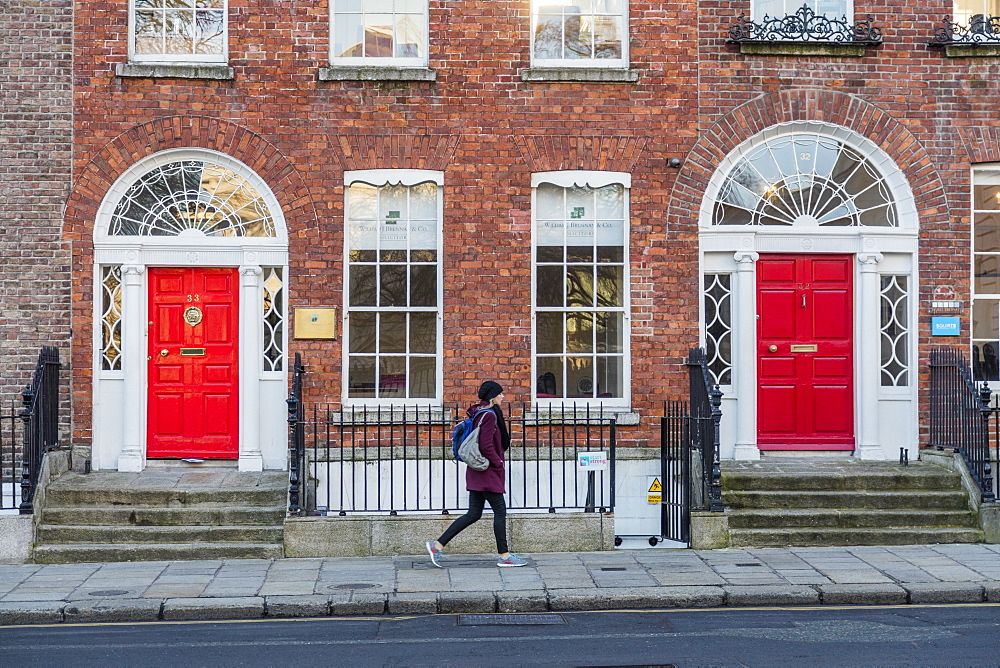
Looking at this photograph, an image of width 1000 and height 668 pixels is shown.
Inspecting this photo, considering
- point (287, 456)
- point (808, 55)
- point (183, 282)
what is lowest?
point (287, 456)

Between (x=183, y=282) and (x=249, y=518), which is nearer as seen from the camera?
(x=249, y=518)

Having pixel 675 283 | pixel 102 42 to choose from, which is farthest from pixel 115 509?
pixel 675 283

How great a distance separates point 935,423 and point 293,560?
23.8 feet

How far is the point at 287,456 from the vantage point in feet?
42.3

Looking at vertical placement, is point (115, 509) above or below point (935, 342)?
below

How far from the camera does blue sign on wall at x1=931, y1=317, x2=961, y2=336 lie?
13125 mm

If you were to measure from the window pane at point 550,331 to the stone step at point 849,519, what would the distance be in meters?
2.78

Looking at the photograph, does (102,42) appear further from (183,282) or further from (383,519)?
(383,519)

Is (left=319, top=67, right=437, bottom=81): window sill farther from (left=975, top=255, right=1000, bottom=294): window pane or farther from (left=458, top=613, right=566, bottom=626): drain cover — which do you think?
(left=975, top=255, right=1000, bottom=294): window pane

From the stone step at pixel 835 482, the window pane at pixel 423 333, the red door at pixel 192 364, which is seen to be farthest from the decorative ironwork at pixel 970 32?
the red door at pixel 192 364

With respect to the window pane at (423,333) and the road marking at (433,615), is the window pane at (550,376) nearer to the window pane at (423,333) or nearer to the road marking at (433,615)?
the window pane at (423,333)

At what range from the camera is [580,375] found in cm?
1321

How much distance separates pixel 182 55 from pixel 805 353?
309 inches

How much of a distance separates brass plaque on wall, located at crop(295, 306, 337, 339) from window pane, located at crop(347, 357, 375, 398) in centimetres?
42
